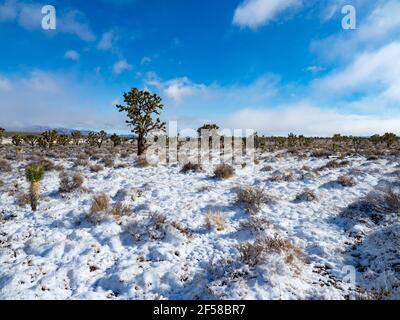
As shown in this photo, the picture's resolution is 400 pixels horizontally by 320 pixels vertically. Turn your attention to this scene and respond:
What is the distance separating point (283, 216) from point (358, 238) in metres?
2.28

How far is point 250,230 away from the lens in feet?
25.8

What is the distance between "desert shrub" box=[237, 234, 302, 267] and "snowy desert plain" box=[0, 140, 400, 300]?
0.08 ft

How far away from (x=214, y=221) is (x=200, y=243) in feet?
3.78

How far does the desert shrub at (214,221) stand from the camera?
8.22 m

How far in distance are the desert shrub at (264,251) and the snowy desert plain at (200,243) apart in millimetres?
24

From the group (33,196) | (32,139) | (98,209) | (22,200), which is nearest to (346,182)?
(98,209)

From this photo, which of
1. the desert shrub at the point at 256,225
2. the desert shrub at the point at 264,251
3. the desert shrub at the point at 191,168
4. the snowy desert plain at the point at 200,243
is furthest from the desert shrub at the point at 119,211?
the desert shrub at the point at 191,168

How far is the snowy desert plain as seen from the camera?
17.9ft

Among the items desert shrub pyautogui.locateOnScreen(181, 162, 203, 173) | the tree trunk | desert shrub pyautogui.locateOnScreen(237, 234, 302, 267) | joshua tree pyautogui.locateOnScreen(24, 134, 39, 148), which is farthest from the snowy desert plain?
joshua tree pyautogui.locateOnScreen(24, 134, 39, 148)

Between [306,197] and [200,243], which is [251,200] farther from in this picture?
[200,243]

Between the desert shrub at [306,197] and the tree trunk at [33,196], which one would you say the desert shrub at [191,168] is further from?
the tree trunk at [33,196]

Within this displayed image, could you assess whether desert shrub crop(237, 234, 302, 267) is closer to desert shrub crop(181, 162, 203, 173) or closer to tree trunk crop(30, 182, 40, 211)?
tree trunk crop(30, 182, 40, 211)
